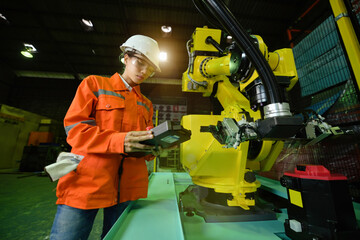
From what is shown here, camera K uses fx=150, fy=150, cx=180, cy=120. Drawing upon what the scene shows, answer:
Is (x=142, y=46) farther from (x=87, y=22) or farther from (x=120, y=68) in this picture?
(x=120, y=68)

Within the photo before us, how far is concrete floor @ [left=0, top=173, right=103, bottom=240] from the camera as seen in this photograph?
2.04 meters

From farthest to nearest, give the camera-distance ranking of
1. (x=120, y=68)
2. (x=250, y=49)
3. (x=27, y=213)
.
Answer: (x=120, y=68)
(x=27, y=213)
(x=250, y=49)

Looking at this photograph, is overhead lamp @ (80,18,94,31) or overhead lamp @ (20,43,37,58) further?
overhead lamp @ (20,43,37,58)

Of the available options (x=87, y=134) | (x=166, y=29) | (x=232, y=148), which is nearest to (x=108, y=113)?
(x=87, y=134)

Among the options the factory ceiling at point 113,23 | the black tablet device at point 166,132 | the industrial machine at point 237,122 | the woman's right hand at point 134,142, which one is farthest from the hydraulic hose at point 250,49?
the factory ceiling at point 113,23

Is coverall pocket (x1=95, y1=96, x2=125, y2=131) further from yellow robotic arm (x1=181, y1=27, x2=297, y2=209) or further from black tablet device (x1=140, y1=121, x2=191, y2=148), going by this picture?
yellow robotic arm (x1=181, y1=27, x2=297, y2=209)

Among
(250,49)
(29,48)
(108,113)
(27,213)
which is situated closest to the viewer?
(250,49)

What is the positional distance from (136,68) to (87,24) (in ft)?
18.5

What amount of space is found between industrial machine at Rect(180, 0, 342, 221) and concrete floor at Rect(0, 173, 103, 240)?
1.90 meters

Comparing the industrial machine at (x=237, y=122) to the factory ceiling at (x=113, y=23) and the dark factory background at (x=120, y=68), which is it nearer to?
the dark factory background at (x=120, y=68)

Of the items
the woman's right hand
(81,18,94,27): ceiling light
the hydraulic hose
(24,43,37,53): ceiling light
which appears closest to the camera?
the hydraulic hose

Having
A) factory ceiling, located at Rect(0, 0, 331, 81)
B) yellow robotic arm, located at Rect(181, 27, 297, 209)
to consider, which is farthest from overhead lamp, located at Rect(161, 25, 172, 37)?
yellow robotic arm, located at Rect(181, 27, 297, 209)

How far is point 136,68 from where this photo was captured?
1.24m

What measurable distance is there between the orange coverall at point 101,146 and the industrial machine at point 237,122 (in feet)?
1.49
